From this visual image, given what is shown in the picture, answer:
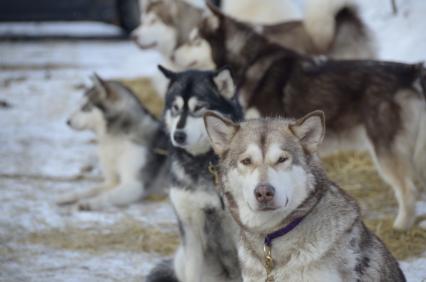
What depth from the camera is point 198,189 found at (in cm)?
455

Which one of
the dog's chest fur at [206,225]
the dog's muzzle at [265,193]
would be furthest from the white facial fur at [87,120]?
the dog's muzzle at [265,193]

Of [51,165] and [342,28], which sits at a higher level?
[342,28]

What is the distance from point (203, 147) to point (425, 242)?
1701 millimetres

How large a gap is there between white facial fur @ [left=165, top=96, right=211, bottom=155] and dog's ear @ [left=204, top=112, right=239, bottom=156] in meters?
1.03

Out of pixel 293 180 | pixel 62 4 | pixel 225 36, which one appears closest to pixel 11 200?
pixel 225 36

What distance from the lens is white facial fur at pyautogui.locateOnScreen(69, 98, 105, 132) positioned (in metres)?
7.14

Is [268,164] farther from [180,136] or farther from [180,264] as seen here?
[180,264]

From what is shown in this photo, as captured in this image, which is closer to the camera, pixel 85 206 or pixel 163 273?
pixel 163 273

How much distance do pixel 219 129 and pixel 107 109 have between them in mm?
3699

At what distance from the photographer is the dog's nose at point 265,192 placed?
3.18 m

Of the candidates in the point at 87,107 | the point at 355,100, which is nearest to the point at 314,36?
the point at 355,100

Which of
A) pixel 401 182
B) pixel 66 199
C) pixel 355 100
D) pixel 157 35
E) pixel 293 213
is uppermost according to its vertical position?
pixel 293 213

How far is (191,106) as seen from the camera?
186 inches

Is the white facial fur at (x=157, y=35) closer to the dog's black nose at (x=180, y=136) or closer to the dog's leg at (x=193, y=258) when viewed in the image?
the dog's black nose at (x=180, y=136)
